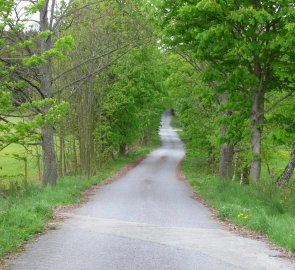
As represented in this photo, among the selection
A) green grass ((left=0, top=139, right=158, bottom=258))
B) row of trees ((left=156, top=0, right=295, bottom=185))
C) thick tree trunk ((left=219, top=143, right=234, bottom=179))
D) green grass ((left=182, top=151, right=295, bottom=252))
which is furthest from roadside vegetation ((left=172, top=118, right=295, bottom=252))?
green grass ((left=0, top=139, right=158, bottom=258))

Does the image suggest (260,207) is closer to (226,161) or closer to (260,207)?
(260,207)

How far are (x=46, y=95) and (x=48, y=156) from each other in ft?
7.82

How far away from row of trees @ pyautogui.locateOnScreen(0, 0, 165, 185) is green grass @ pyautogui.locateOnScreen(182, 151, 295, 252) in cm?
541

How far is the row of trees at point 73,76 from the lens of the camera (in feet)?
35.7

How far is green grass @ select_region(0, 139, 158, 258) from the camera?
357 inches

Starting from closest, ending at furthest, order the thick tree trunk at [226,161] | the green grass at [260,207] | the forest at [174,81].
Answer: the green grass at [260,207], the forest at [174,81], the thick tree trunk at [226,161]

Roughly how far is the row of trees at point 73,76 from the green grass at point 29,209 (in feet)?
4.91

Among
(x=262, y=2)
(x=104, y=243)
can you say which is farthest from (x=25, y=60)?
(x=262, y=2)

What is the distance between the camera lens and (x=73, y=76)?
80.1 ft

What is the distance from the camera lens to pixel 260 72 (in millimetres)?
15961

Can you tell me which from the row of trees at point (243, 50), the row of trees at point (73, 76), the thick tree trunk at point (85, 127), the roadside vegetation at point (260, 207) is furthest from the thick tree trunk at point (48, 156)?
the thick tree trunk at point (85, 127)

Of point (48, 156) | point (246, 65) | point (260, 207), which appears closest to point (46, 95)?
point (48, 156)

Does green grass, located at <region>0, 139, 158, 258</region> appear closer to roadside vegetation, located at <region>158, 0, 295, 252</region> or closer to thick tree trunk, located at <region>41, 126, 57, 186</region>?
thick tree trunk, located at <region>41, 126, 57, 186</region>

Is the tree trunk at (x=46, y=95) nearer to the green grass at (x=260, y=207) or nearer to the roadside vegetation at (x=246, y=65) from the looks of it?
the roadside vegetation at (x=246, y=65)
